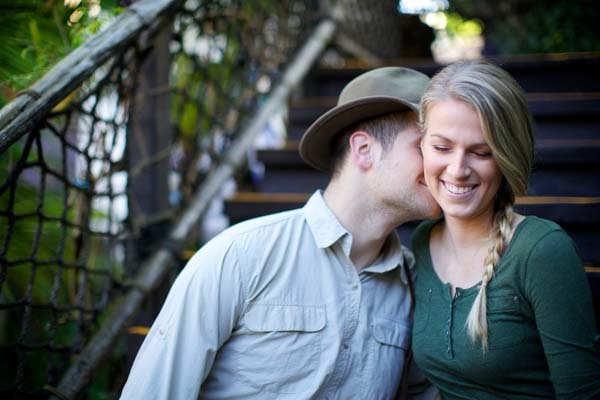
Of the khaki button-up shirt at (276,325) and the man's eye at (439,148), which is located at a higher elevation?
the man's eye at (439,148)

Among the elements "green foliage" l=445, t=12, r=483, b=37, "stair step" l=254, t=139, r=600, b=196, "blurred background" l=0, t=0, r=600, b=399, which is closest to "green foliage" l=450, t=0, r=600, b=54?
"green foliage" l=445, t=12, r=483, b=37

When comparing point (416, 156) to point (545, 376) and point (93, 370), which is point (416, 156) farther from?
point (93, 370)

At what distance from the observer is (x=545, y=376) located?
4.75 ft

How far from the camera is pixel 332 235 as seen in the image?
1767 mm

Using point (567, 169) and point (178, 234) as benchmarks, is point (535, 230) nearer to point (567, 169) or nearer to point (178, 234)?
point (567, 169)

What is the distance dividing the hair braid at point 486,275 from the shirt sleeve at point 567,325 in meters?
0.12

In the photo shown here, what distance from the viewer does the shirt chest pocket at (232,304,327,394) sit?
1.65 m

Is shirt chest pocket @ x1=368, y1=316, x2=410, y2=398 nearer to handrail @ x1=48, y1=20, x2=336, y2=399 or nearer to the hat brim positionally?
the hat brim

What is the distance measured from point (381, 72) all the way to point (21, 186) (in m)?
1.20

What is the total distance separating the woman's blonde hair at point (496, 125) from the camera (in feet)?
4.60

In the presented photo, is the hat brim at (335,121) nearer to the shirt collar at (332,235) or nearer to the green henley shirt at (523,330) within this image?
the shirt collar at (332,235)

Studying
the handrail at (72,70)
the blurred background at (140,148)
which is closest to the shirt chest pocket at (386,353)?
the blurred background at (140,148)

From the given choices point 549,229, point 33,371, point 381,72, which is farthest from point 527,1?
point 33,371

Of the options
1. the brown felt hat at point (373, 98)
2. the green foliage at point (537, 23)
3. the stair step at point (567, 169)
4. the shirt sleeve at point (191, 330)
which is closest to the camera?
the shirt sleeve at point (191, 330)
